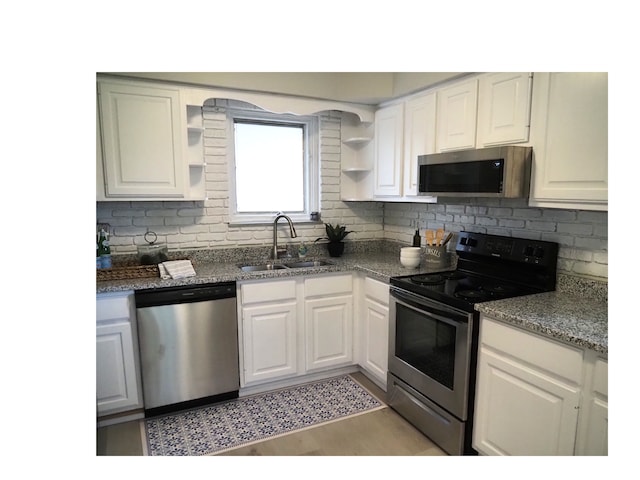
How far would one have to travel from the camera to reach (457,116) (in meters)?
2.35

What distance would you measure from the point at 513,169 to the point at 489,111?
403 millimetres

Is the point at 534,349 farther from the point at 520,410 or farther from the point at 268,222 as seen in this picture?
the point at 268,222

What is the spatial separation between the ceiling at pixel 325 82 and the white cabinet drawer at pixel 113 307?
1.35m

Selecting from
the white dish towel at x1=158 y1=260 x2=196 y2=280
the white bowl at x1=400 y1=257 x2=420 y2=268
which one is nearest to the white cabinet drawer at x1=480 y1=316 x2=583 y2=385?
the white bowl at x1=400 y1=257 x2=420 y2=268

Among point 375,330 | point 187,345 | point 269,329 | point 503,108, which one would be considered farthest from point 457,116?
point 187,345

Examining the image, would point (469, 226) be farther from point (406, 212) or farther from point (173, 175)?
point (173, 175)

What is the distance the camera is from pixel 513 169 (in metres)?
1.96

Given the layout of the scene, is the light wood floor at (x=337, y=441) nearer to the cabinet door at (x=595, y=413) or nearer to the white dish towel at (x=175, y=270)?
the cabinet door at (x=595, y=413)

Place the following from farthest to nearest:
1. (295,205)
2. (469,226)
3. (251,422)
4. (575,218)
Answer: (295,205), (469,226), (251,422), (575,218)

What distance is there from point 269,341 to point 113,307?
993 millimetres

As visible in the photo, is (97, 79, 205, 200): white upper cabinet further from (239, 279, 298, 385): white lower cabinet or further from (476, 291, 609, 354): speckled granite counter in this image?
(476, 291, 609, 354): speckled granite counter

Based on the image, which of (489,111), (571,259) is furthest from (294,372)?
(489,111)

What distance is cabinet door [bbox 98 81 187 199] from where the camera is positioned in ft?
7.74

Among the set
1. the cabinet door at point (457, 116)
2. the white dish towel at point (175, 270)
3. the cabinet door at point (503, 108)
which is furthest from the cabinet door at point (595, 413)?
the white dish towel at point (175, 270)
